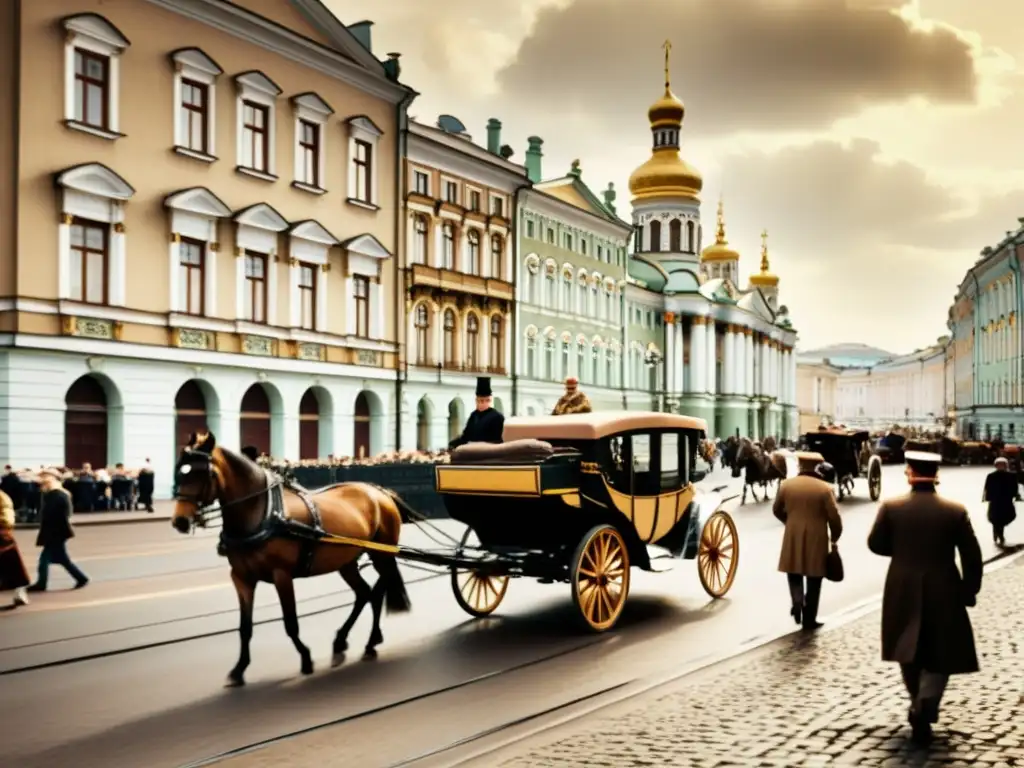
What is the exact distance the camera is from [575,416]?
12289 mm

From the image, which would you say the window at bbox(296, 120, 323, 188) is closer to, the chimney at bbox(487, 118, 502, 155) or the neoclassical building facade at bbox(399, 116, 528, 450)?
the neoclassical building facade at bbox(399, 116, 528, 450)

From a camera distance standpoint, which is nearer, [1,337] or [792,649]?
[792,649]

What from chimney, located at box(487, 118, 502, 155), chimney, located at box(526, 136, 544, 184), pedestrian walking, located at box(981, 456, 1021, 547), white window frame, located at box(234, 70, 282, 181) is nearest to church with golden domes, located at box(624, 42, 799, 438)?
chimney, located at box(526, 136, 544, 184)

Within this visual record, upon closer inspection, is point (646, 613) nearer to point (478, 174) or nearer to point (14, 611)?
point (14, 611)

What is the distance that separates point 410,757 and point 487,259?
1645 inches

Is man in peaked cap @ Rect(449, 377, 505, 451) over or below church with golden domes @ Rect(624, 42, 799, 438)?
below

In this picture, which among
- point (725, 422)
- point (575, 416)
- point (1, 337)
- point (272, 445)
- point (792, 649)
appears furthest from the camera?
point (725, 422)

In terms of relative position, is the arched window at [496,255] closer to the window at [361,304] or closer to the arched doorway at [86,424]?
the window at [361,304]

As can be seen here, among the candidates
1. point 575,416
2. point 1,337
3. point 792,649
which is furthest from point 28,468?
point 792,649

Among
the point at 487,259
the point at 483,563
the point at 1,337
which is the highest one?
the point at 487,259

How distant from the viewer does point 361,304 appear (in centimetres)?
3825

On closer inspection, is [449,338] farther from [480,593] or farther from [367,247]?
[480,593]

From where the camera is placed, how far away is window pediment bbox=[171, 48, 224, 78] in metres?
30.3

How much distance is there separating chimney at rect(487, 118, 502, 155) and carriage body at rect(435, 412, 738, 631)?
41631mm
